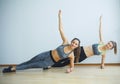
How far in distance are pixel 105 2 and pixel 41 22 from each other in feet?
3.22

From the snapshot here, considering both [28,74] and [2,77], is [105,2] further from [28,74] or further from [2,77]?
[2,77]

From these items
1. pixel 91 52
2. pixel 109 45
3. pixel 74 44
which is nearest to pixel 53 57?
pixel 74 44

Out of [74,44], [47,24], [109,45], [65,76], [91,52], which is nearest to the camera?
[65,76]

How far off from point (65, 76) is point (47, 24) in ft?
3.08

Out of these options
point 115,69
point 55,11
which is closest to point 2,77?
point 55,11

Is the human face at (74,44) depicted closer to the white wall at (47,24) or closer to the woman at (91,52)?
the woman at (91,52)

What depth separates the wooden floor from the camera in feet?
7.04

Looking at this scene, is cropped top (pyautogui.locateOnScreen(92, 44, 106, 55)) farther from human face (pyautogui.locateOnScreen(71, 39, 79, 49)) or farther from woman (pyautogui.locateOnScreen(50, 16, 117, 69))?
human face (pyautogui.locateOnScreen(71, 39, 79, 49))

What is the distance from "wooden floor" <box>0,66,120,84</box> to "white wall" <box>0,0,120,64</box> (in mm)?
374

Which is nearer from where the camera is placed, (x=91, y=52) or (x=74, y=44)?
(x=74, y=44)

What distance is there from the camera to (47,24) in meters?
3.01

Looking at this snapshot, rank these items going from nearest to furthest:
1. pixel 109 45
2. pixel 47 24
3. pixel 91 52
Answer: pixel 109 45
pixel 91 52
pixel 47 24

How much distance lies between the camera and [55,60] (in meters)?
2.70

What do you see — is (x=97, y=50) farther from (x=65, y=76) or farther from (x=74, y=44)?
(x=65, y=76)
